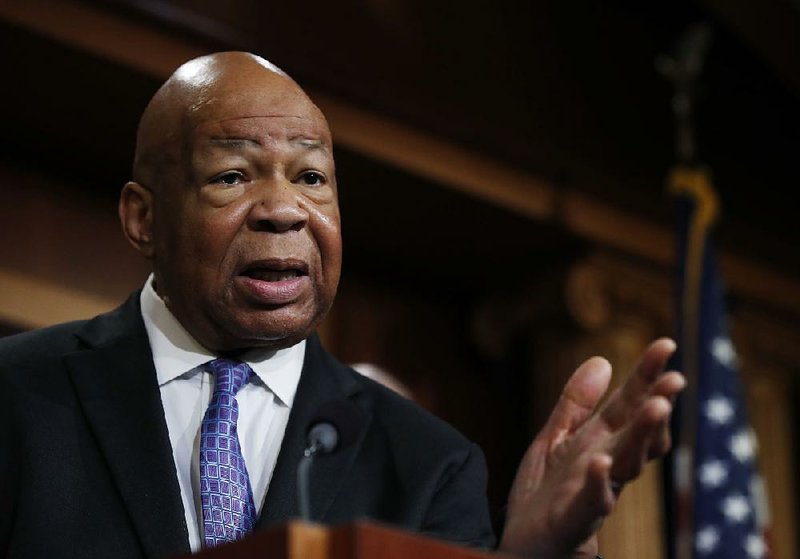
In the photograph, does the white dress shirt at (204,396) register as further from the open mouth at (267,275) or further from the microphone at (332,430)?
the microphone at (332,430)

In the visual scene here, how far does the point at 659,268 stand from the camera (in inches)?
217

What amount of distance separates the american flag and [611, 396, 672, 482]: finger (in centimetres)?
309

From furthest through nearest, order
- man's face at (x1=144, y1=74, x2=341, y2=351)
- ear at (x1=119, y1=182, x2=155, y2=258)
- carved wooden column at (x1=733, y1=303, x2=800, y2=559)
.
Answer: carved wooden column at (x1=733, y1=303, x2=800, y2=559), ear at (x1=119, y1=182, x2=155, y2=258), man's face at (x1=144, y1=74, x2=341, y2=351)

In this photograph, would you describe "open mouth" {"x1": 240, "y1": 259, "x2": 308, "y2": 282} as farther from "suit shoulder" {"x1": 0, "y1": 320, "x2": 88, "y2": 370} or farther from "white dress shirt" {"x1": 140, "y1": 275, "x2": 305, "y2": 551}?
"suit shoulder" {"x1": 0, "y1": 320, "x2": 88, "y2": 370}

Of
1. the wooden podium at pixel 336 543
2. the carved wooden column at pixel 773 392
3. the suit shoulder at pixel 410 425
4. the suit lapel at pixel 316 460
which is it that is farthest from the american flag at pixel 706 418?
the wooden podium at pixel 336 543

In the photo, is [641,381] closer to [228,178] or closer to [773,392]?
[228,178]

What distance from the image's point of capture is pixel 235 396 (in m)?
2.28

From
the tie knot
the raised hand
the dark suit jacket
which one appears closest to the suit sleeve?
the dark suit jacket

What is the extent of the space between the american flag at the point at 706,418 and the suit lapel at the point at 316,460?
2.90 metres

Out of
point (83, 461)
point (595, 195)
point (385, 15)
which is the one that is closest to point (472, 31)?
point (385, 15)

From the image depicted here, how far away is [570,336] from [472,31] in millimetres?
1194

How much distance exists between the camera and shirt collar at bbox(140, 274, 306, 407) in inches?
91.7

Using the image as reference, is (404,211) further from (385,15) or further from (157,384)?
(157,384)

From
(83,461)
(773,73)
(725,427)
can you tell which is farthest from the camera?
(773,73)
